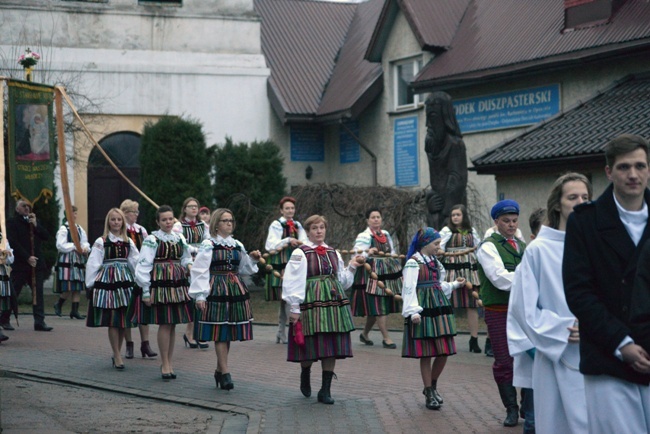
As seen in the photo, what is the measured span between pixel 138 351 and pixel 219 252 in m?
4.18

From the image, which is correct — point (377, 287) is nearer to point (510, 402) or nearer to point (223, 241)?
point (223, 241)

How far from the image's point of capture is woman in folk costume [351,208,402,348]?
15602 mm

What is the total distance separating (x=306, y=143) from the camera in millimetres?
32156

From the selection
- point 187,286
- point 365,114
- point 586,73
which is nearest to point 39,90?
point 187,286

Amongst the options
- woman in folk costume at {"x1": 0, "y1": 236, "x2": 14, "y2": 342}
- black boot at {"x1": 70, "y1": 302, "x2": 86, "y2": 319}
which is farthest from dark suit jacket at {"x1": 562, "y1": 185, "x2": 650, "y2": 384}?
black boot at {"x1": 70, "y1": 302, "x2": 86, "y2": 319}

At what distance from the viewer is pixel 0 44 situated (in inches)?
1086

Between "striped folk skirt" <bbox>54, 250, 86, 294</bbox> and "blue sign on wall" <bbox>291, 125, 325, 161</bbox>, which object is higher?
"blue sign on wall" <bbox>291, 125, 325, 161</bbox>

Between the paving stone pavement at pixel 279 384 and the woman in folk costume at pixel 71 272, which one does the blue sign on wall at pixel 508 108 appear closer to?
the paving stone pavement at pixel 279 384

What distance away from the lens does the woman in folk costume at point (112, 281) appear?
1327 cm

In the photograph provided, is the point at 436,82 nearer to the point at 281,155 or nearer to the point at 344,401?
the point at 281,155

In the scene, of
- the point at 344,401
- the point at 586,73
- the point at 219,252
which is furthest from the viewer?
the point at 586,73

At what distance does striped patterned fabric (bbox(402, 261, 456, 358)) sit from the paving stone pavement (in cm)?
54

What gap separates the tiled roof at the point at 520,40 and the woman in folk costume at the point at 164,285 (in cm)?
1089

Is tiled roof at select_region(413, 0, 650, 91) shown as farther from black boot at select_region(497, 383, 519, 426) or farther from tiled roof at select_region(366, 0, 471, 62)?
black boot at select_region(497, 383, 519, 426)
